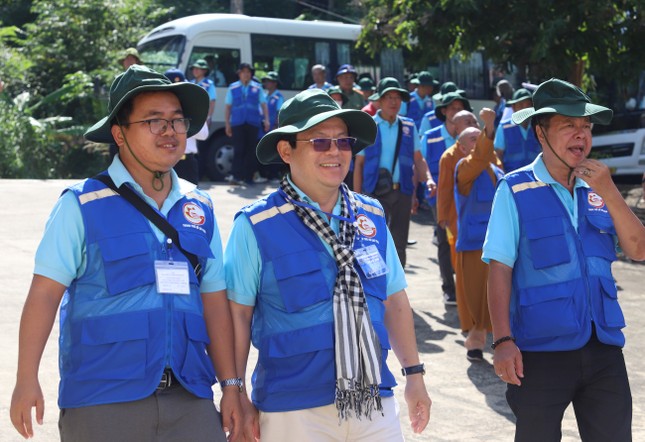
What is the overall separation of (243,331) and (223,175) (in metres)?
15.0

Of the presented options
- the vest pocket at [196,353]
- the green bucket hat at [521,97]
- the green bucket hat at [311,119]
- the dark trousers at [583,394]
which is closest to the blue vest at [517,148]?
the green bucket hat at [521,97]

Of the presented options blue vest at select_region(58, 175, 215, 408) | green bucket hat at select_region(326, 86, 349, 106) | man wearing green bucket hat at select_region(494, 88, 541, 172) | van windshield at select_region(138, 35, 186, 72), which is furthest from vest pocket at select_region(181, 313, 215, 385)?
van windshield at select_region(138, 35, 186, 72)

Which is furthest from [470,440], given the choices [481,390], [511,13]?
[511,13]

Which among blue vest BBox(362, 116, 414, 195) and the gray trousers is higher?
the gray trousers

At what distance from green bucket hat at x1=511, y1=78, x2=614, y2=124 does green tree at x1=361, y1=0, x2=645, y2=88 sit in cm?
964

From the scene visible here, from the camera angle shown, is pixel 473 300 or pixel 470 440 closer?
pixel 470 440

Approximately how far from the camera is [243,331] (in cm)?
400

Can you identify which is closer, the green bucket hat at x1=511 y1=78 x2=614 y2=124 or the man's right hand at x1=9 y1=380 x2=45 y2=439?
the man's right hand at x1=9 y1=380 x2=45 y2=439

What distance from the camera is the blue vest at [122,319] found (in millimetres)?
3629

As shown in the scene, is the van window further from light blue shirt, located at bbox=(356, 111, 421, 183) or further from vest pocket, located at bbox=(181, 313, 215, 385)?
vest pocket, located at bbox=(181, 313, 215, 385)

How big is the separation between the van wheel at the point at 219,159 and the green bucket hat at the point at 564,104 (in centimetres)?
1412

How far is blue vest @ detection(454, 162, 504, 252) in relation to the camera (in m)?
8.20

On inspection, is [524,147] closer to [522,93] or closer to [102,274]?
[522,93]

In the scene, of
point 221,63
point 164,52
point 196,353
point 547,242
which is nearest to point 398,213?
point 547,242
